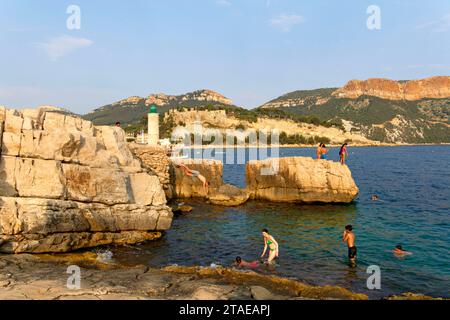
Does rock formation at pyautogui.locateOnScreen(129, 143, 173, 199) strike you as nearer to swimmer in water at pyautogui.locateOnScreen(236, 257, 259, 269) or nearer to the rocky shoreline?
the rocky shoreline

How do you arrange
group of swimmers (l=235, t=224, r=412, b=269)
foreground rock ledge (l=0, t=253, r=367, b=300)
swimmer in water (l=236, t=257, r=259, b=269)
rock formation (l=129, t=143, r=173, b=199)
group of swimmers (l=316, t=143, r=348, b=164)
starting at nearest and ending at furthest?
foreground rock ledge (l=0, t=253, r=367, b=300)
swimmer in water (l=236, t=257, r=259, b=269)
group of swimmers (l=235, t=224, r=412, b=269)
rock formation (l=129, t=143, r=173, b=199)
group of swimmers (l=316, t=143, r=348, b=164)

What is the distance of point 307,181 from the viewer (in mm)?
34938

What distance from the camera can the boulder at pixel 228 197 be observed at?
117ft

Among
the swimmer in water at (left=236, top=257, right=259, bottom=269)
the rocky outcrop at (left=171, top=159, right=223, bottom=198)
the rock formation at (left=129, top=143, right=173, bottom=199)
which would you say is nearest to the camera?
the swimmer in water at (left=236, top=257, right=259, bottom=269)

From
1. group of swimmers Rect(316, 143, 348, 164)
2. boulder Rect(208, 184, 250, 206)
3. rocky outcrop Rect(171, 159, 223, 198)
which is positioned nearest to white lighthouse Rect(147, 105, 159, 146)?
rocky outcrop Rect(171, 159, 223, 198)

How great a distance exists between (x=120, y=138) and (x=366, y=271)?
1699 centimetres

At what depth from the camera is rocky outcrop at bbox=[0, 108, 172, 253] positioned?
17.3 metres

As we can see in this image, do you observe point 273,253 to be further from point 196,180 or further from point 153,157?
point 196,180

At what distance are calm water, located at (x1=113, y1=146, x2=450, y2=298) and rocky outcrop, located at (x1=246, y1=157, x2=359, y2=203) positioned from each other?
1.25 metres

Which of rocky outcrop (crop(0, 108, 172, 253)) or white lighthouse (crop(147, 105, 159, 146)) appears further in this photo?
white lighthouse (crop(147, 105, 159, 146))

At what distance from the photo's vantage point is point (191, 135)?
176 m

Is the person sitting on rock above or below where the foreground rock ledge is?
above

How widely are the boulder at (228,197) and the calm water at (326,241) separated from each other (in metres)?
1.21
